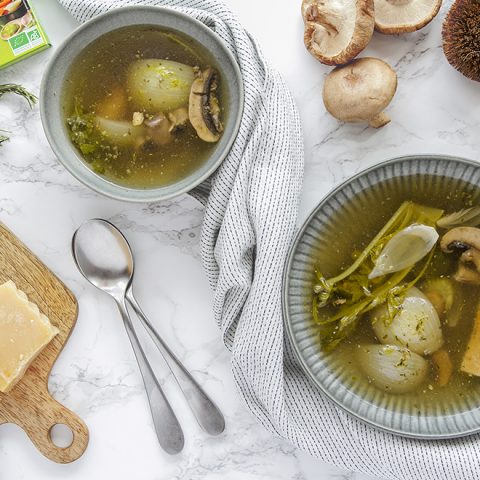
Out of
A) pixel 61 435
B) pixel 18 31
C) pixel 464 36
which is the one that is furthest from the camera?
pixel 61 435

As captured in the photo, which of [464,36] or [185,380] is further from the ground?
[464,36]

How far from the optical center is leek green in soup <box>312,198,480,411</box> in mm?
1364

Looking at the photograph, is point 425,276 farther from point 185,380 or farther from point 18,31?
point 18,31

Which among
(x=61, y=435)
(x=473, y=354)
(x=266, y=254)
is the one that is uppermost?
(x=266, y=254)

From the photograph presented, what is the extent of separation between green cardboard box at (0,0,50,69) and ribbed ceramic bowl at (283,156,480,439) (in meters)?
0.65

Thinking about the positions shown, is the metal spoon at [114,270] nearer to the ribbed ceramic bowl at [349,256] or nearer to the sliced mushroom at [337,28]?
the ribbed ceramic bowl at [349,256]

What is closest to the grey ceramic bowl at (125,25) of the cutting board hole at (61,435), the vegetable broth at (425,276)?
the vegetable broth at (425,276)

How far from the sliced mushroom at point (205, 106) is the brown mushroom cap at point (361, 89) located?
0.69ft

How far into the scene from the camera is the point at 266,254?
1.39 meters

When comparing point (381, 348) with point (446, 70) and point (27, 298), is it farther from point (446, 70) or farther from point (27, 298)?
point (27, 298)

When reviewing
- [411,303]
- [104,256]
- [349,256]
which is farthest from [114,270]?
[411,303]

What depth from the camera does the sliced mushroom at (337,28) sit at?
4.44ft

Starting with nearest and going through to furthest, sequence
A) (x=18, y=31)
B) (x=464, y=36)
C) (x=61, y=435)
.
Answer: (x=464, y=36) → (x=18, y=31) → (x=61, y=435)

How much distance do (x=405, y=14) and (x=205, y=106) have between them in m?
0.41
